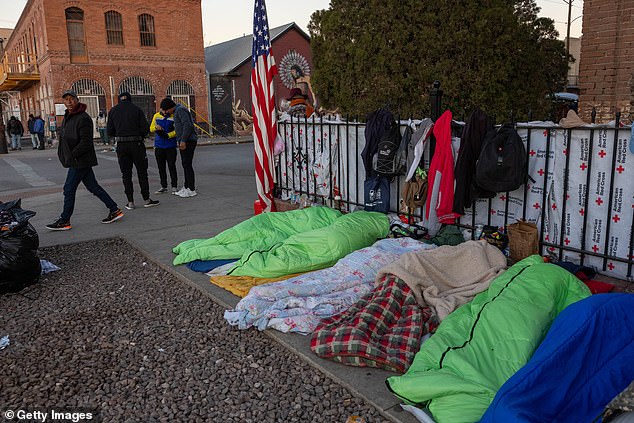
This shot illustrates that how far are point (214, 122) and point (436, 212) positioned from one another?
104 ft

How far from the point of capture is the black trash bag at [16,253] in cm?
492

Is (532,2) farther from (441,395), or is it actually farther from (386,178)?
(441,395)

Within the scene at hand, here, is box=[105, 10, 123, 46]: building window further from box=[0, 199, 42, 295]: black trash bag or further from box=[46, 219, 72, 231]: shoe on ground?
box=[0, 199, 42, 295]: black trash bag

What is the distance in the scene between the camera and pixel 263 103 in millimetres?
7707

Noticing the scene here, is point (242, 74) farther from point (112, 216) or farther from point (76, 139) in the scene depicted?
point (76, 139)

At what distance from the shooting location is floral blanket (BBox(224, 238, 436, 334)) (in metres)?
4.03

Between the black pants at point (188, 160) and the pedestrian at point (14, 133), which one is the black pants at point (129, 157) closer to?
the black pants at point (188, 160)

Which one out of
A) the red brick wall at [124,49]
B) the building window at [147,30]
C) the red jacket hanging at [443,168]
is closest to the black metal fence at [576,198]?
the red jacket hanging at [443,168]

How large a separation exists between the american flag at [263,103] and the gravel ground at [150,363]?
2880 mm

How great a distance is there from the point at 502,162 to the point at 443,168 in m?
0.71

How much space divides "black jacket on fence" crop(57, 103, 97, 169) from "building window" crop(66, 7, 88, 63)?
26.3m

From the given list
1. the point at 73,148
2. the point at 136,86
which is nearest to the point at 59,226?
the point at 73,148

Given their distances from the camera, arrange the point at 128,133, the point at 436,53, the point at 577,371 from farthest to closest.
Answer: the point at 128,133
the point at 436,53
the point at 577,371

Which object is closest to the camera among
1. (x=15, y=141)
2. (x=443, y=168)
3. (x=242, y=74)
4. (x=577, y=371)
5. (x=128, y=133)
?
(x=577, y=371)
